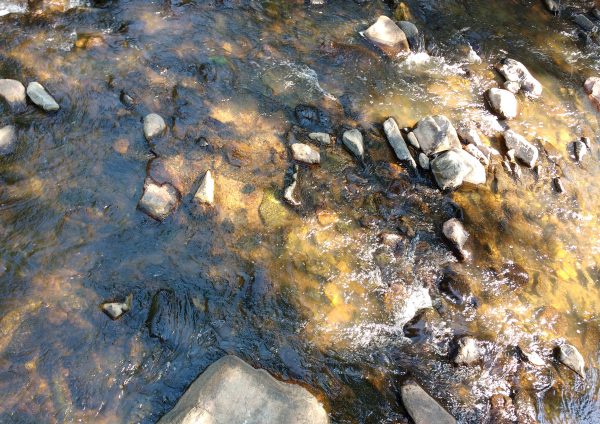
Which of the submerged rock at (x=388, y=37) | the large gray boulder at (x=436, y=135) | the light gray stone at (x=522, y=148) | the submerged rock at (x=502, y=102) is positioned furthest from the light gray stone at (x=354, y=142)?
the submerged rock at (x=502, y=102)

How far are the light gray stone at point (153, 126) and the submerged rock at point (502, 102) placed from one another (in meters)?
4.80

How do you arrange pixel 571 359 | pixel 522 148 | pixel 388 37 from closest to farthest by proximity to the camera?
1. pixel 571 359
2. pixel 522 148
3. pixel 388 37

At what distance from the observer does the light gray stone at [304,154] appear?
18.3ft

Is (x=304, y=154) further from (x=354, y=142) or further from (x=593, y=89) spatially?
(x=593, y=89)

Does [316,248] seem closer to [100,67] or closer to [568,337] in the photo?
[568,337]

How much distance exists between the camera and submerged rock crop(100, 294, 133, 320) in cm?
417

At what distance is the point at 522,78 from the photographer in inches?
286

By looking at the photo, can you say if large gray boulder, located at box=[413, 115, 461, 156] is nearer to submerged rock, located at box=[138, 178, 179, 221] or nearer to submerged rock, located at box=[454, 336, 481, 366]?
submerged rock, located at box=[454, 336, 481, 366]

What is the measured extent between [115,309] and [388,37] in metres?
5.64

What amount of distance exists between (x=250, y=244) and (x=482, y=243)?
110 inches

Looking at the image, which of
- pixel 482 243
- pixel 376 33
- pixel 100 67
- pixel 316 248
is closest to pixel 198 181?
pixel 316 248

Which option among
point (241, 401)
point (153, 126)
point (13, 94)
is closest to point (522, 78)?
point (153, 126)

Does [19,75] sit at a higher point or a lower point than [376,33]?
lower

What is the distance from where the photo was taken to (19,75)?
559 centimetres
